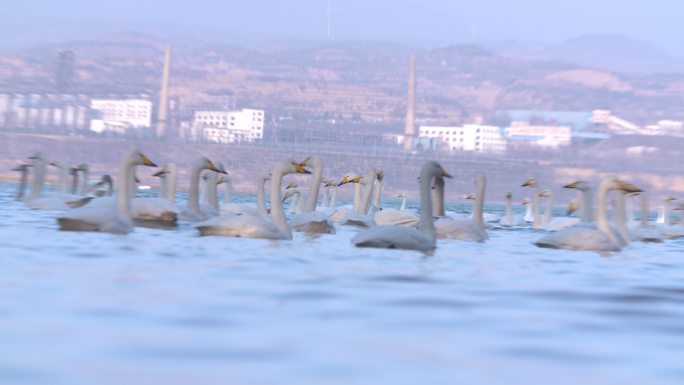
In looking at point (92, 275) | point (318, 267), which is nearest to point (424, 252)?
point (318, 267)

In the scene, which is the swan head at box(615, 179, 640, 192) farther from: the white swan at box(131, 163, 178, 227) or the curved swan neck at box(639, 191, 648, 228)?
the curved swan neck at box(639, 191, 648, 228)

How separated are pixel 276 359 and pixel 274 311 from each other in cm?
143

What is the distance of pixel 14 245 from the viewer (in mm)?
10391

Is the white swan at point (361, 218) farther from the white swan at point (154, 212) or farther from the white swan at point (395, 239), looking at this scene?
the white swan at point (395, 239)

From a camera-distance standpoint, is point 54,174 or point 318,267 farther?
point 54,174

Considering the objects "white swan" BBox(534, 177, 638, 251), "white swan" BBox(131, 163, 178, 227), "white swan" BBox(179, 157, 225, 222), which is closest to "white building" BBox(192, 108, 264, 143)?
"white swan" BBox(179, 157, 225, 222)

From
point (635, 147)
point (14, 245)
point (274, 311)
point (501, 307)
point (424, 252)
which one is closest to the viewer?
point (274, 311)

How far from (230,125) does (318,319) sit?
189298 mm

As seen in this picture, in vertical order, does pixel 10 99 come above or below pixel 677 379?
above

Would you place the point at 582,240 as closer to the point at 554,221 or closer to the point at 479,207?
the point at 479,207

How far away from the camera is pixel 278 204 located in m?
13.1

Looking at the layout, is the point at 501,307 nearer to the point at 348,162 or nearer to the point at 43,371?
the point at 43,371

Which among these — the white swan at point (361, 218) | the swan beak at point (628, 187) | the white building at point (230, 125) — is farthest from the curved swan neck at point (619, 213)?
the white building at point (230, 125)

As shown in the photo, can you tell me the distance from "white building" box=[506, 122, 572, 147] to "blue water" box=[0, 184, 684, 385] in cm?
17980
